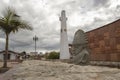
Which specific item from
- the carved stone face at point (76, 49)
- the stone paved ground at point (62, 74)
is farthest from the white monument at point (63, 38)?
the stone paved ground at point (62, 74)

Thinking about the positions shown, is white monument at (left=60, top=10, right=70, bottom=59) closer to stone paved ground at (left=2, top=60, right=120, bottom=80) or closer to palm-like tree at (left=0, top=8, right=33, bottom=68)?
palm-like tree at (left=0, top=8, right=33, bottom=68)

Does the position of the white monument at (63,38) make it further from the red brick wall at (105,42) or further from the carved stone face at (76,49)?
the carved stone face at (76,49)

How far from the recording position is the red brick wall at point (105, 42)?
1215 cm

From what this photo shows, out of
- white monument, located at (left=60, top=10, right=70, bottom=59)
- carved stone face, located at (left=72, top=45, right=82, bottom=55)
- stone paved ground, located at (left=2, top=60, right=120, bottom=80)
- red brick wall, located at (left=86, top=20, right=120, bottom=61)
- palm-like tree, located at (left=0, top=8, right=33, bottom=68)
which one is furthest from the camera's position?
white monument, located at (left=60, top=10, right=70, bottom=59)

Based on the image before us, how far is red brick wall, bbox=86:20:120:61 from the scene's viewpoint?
12.2m

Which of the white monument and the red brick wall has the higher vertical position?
the white monument

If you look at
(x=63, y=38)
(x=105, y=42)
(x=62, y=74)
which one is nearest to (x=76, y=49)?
(x=105, y=42)

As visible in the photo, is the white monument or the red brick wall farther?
the white monument

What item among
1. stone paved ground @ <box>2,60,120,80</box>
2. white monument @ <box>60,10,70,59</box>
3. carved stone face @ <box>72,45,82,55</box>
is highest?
white monument @ <box>60,10,70,59</box>

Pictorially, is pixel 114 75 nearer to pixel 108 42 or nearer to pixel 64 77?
pixel 64 77

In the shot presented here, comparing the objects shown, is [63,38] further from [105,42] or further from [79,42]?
[79,42]

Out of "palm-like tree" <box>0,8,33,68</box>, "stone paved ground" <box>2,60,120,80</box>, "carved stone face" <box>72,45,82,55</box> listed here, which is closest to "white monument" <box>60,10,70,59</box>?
"palm-like tree" <box>0,8,33,68</box>

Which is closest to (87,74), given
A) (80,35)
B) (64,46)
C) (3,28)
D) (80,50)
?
(80,50)

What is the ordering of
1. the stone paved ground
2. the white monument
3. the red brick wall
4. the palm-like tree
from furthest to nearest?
the white monument
the palm-like tree
the red brick wall
the stone paved ground
